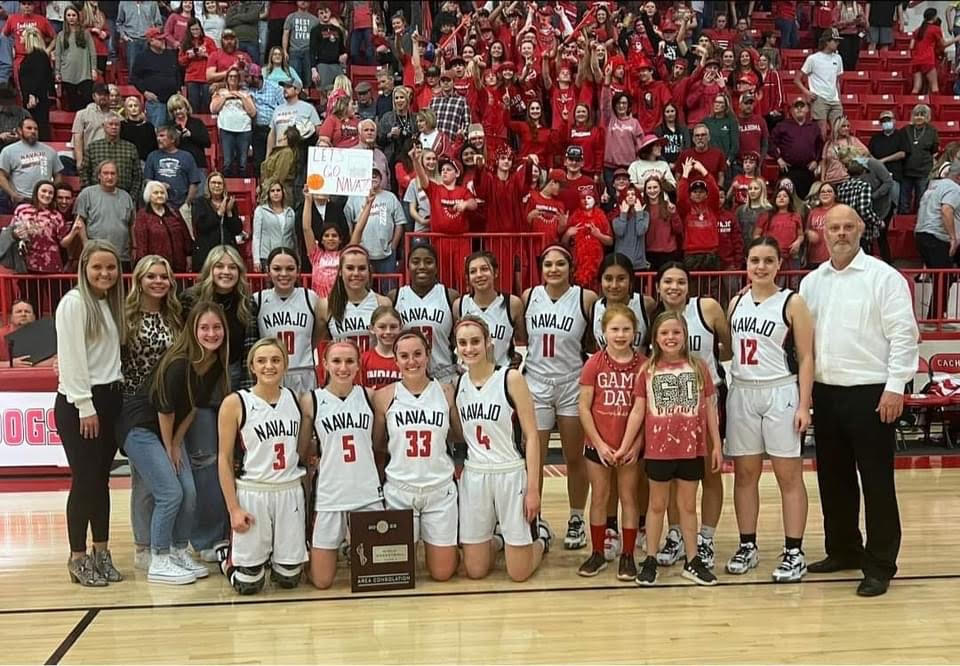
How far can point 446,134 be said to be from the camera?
32.0 feet

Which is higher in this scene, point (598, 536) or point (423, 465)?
point (423, 465)

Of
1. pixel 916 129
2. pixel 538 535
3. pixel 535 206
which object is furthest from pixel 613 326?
pixel 916 129

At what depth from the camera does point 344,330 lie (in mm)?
5727

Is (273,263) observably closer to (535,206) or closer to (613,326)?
(613,326)

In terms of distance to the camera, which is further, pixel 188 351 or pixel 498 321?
pixel 498 321

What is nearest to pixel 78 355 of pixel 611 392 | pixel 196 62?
pixel 611 392

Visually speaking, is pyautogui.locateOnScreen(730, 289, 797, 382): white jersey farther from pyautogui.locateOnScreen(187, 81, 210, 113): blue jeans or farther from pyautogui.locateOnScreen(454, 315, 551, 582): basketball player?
pyautogui.locateOnScreen(187, 81, 210, 113): blue jeans

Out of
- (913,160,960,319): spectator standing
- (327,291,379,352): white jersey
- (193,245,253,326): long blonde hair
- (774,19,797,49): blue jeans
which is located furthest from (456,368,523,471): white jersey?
(774,19,797,49): blue jeans

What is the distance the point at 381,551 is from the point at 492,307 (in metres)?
1.56

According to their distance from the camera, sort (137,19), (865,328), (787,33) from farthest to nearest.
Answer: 1. (787,33)
2. (137,19)
3. (865,328)

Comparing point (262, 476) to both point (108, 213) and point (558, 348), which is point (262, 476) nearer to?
point (558, 348)

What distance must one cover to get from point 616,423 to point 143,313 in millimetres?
2618

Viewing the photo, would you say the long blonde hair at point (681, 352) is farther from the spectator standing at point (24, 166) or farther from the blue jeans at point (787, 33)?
the blue jeans at point (787, 33)

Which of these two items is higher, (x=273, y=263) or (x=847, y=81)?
(x=847, y=81)
